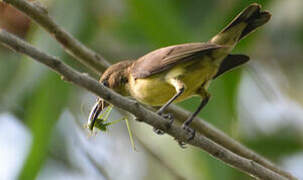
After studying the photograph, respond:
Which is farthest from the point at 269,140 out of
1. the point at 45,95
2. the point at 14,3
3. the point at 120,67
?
the point at 14,3

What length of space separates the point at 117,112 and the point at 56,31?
285 centimetres

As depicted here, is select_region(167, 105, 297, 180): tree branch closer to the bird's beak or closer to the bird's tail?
the bird's beak

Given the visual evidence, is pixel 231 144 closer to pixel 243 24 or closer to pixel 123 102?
pixel 243 24

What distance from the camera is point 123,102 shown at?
3.17 meters

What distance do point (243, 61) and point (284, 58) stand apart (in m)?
2.98

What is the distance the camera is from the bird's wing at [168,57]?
4.24 m

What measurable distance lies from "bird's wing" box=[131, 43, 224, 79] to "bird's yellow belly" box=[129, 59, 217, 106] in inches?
2.5

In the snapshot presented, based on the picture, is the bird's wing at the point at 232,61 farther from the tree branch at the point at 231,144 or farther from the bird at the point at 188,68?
the tree branch at the point at 231,144

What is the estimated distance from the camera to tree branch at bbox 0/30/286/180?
9.07ft

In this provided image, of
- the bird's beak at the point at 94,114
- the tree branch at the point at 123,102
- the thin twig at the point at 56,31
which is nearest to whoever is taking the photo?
the tree branch at the point at 123,102

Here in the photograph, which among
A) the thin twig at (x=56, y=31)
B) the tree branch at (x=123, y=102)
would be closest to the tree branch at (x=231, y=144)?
the tree branch at (x=123, y=102)

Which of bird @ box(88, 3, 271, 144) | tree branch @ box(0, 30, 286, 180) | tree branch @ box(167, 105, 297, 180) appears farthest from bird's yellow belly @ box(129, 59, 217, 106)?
tree branch @ box(0, 30, 286, 180)

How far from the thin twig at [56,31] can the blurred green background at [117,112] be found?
549 millimetres

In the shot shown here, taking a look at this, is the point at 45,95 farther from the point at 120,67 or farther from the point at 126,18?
the point at 126,18
